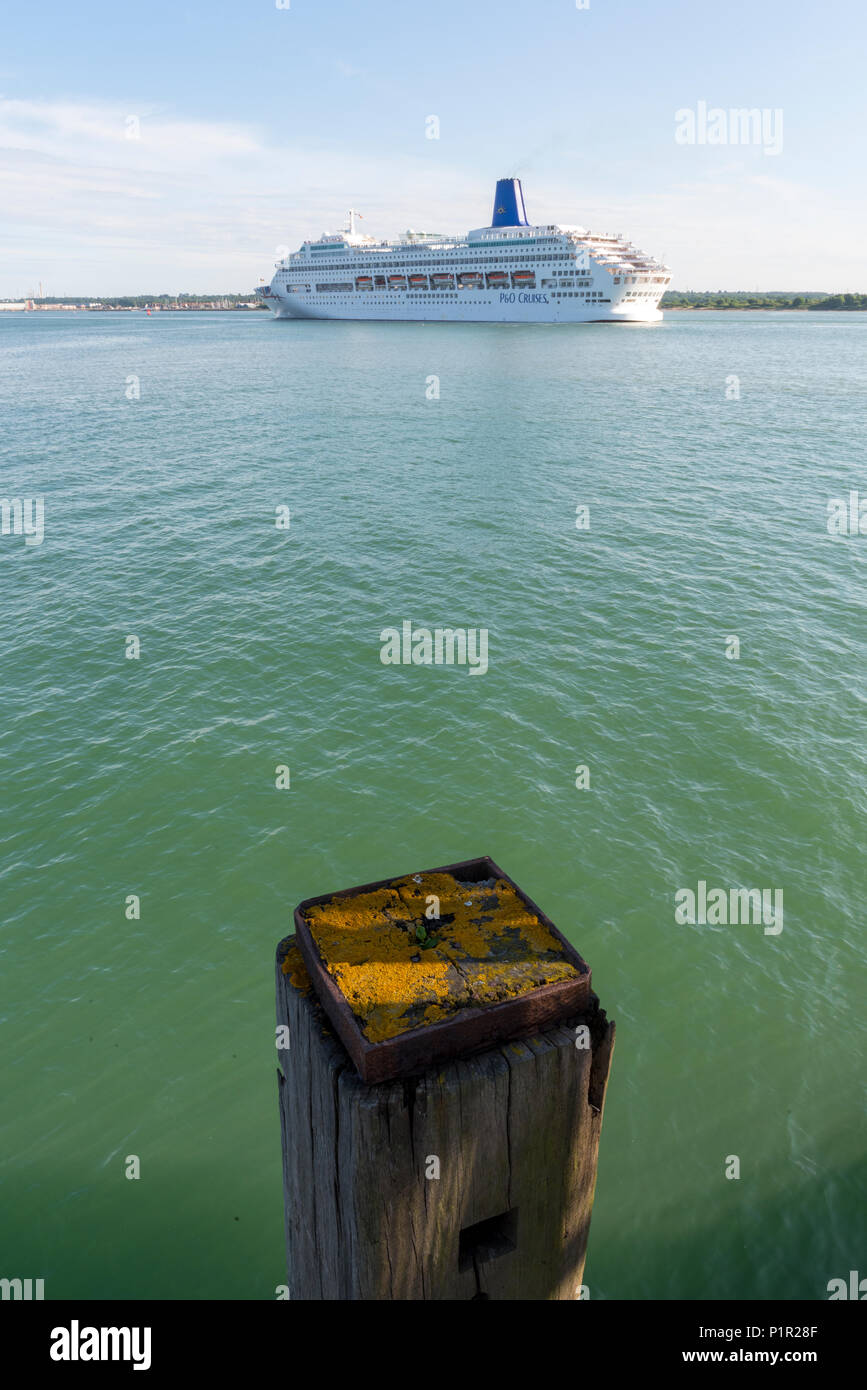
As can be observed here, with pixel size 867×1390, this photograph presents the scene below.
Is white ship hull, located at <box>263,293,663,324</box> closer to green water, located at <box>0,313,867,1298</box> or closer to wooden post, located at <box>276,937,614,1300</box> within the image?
green water, located at <box>0,313,867,1298</box>

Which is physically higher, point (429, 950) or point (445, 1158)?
point (429, 950)

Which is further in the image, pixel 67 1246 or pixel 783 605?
pixel 783 605

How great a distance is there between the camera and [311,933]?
8.86 ft

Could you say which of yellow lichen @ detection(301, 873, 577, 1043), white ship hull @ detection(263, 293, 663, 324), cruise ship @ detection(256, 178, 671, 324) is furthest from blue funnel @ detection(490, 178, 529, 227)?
yellow lichen @ detection(301, 873, 577, 1043)

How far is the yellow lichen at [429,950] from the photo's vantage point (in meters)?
2.38

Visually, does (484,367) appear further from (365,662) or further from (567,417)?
(365,662)

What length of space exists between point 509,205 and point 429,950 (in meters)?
184

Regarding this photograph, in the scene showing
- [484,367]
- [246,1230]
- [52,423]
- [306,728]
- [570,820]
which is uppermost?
[484,367]

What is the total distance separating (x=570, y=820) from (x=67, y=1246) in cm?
921

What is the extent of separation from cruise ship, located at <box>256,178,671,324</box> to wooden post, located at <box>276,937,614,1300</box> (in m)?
158

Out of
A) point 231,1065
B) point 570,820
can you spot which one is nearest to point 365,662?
point 570,820

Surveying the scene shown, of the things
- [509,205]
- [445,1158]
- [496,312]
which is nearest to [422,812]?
[445,1158]

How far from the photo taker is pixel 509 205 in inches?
6122

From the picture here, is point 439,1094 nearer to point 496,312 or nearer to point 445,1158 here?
point 445,1158
